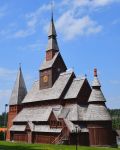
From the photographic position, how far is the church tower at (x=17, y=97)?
79.1 m

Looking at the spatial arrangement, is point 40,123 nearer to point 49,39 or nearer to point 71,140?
point 71,140

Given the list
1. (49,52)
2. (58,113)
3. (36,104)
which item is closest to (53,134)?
(58,113)

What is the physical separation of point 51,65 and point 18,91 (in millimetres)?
14428

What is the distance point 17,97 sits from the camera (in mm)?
79938

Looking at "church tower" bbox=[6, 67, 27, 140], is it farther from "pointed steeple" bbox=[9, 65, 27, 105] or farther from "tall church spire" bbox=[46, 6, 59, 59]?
"tall church spire" bbox=[46, 6, 59, 59]

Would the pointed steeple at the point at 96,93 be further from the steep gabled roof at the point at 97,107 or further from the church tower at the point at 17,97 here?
the church tower at the point at 17,97

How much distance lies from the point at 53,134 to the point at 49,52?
21883 mm

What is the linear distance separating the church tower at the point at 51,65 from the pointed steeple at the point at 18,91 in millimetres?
9151

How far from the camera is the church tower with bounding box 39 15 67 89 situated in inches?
2766

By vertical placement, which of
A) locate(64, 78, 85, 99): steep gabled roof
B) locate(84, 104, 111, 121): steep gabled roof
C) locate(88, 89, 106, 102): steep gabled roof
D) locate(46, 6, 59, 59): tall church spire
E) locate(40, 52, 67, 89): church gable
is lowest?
locate(84, 104, 111, 121): steep gabled roof

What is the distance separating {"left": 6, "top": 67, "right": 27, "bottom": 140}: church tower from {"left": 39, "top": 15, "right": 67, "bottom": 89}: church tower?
9162 millimetres

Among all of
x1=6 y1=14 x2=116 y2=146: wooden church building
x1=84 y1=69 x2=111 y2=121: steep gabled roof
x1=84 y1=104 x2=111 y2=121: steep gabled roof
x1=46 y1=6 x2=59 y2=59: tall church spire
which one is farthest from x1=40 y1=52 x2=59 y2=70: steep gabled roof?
x1=84 y1=104 x2=111 y2=121: steep gabled roof

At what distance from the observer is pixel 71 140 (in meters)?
55.1

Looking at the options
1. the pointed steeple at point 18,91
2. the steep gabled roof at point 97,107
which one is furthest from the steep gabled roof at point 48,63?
the steep gabled roof at point 97,107
